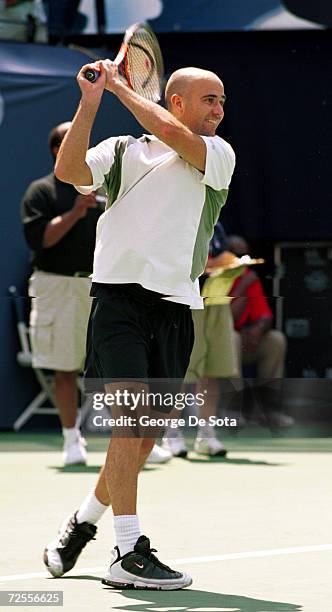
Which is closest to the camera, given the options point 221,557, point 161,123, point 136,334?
point 161,123

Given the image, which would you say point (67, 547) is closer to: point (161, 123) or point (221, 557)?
point (221, 557)

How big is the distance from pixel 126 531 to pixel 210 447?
398 cm

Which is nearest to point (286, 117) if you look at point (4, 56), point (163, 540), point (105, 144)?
point (4, 56)

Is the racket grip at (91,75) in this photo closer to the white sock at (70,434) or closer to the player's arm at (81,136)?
the player's arm at (81,136)

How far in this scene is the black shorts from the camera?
4770mm

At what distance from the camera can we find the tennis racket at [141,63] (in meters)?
4.95

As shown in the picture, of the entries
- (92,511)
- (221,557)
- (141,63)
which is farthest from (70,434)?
(141,63)

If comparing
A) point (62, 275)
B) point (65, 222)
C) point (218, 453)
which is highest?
point (65, 222)

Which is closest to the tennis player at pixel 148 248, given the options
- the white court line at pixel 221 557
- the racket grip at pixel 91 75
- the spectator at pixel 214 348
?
the racket grip at pixel 91 75

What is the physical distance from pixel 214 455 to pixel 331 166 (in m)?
2.43

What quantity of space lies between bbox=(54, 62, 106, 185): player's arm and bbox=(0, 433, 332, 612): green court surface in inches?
46.8

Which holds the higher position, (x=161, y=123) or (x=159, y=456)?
(x=161, y=123)

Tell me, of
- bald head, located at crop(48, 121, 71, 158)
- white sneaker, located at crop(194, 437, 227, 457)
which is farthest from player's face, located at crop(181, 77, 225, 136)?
white sneaker, located at crop(194, 437, 227, 457)

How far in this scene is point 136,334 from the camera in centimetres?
481
